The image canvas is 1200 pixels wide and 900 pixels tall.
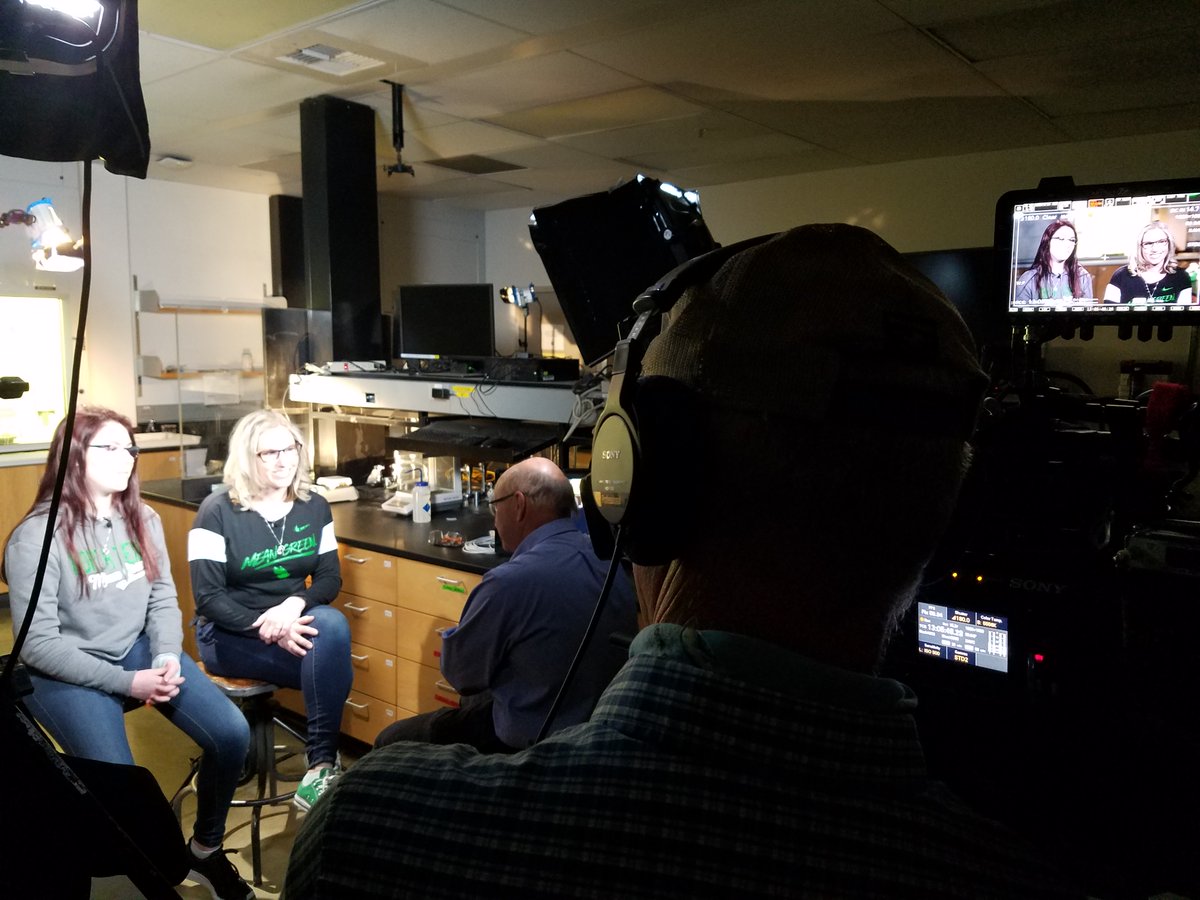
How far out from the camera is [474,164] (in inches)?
238

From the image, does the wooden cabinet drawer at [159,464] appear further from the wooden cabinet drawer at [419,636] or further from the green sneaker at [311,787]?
the green sneaker at [311,787]

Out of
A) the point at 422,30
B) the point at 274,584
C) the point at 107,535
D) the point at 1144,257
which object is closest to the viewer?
the point at 1144,257

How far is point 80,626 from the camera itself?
2.30m

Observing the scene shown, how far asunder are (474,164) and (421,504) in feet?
11.7

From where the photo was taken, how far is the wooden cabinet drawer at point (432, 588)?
8.94 feet

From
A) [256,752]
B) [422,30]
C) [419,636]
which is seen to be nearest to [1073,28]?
[422,30]

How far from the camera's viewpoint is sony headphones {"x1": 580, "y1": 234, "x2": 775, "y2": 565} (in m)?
0.56

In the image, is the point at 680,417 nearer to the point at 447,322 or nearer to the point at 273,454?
the point at 273,454

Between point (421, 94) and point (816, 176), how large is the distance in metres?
3.16

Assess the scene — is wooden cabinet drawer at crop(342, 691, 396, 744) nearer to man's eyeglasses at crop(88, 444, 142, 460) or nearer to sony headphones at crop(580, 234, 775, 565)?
man's eyeglasses at crop(88, 444, 142, 460)

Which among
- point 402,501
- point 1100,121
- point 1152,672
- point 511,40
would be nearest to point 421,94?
point 511,40

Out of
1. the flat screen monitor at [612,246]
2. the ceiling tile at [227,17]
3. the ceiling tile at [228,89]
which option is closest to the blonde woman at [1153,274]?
the flat screen monitor at [612,246]

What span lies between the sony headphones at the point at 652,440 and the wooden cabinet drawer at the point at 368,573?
2.38 m

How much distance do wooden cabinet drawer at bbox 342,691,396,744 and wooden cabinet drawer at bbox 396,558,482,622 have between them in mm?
399
